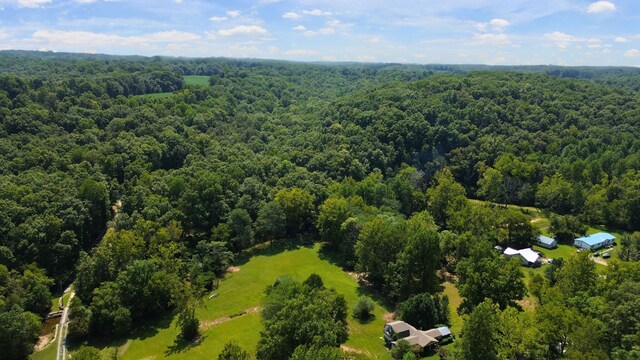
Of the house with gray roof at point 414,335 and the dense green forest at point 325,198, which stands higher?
the dense green forest at point 325,198

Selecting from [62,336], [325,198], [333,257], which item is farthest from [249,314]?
[325,198]

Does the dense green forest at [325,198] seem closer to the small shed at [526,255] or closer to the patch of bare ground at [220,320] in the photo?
the patch of bare ground at [220,320]

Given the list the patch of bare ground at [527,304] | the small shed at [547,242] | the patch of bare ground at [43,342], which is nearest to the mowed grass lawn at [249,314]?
the patch of bare ground at [43,342]

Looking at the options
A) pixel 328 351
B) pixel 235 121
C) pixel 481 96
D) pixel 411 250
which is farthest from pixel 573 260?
pixel 235 121

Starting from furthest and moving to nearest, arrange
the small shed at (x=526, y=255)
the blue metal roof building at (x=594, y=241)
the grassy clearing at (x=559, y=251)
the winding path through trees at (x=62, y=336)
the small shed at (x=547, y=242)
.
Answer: the small shed at (x=547, y=242) → the blue metal roof building at (x=594, y=241) → the grassy clearing at (x=559, y=251) → the small shed at (x=526, y=255) → the winding path through trees at (x=62, y=336)

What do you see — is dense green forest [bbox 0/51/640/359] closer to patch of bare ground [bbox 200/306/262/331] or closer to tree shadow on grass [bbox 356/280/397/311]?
tree shadow on grass [bbox 356/280/397/311]

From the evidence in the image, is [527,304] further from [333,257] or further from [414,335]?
[333,257]

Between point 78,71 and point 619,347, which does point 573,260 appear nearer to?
point 619,347
